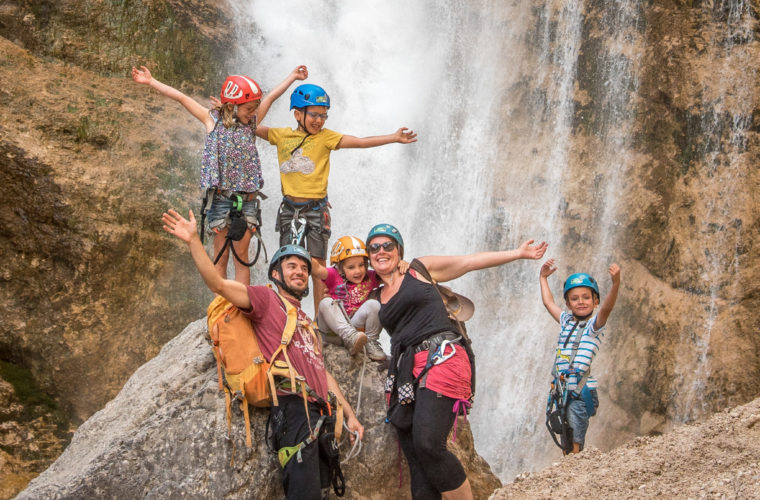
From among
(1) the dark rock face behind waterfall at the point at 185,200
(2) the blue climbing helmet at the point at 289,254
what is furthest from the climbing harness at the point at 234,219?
(1) the dark rock face behind waterfall at the point at 185,200

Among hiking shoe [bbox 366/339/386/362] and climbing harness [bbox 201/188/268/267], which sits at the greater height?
climbing harness [bbox 201/188/268/267]

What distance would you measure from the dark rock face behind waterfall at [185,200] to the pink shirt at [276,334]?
19.9 feet

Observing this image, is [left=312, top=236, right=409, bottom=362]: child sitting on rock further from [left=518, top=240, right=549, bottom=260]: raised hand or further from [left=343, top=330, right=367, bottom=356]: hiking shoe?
[left=518, top=240, right=549, bottom=260]: raised hand

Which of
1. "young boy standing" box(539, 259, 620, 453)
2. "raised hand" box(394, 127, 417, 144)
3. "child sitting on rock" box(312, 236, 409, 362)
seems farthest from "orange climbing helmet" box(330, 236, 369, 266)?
"young boy standing" box(539, 259, 620, 453)

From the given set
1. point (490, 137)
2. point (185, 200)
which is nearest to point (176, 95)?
point (185, 200)

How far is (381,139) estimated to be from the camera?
6133mm

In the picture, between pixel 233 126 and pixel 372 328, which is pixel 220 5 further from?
pixel 372 328

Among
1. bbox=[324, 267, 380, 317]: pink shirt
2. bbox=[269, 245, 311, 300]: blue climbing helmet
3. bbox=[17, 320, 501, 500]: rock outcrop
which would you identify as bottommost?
bbox=[17, 320, 501, 500]: rock outcrop

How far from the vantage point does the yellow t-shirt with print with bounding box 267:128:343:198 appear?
6348 millimetres

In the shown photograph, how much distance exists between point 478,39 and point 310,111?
7.94m

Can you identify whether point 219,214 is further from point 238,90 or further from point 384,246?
point 384,246

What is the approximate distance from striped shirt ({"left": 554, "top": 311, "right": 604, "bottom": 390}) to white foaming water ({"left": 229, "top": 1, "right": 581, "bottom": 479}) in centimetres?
581

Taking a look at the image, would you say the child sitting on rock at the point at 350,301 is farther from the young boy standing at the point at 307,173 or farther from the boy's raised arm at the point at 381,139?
the boy's raised arm at the point at 381,139

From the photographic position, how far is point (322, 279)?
575 centimetres
